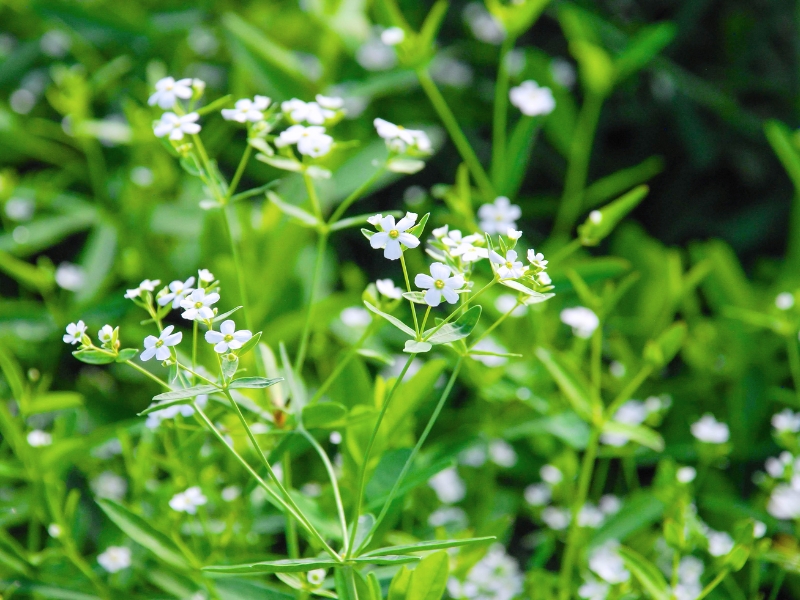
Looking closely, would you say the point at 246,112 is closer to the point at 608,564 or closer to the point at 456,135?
the point at 456,135

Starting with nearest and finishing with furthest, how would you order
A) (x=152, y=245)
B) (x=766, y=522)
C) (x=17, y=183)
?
(x=766, y=522), (x=152, y=245), (x=17, y=183)

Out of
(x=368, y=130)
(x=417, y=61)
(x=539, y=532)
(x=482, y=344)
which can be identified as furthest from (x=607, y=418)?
(x=368, y=130)

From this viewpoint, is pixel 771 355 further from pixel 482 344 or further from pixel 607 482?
pixel 482 344

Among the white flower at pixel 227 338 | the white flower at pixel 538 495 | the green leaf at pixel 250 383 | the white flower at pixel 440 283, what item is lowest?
the white flower at pixel 538 495

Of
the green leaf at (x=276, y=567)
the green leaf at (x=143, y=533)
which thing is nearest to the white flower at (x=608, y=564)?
the green leaf at (x=276, y=567)

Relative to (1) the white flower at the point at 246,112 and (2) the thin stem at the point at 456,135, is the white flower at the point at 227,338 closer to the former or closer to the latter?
(1) the white flower at the point at 246,112

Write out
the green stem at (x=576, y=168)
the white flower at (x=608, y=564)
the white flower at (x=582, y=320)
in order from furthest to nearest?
the green stem at (x=576, y=168) < the white flower at (x=582, y=320) < the white flower at (x=608, y=564)
